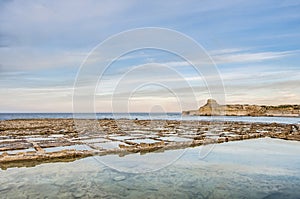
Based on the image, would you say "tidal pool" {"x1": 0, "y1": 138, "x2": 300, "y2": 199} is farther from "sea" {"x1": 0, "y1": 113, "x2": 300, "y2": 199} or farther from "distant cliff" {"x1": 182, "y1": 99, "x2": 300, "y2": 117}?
"distant cliff" {"x1": 182, "y1": 99, "x2": 300, "y2": 117}

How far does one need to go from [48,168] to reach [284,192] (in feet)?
21.5

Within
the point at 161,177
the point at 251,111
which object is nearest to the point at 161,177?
the point at 161,177

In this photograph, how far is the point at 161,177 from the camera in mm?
7391

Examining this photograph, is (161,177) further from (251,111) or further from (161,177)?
(251,111)

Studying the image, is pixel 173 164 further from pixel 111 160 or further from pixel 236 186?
pixel 236 186

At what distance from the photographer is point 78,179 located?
711cm

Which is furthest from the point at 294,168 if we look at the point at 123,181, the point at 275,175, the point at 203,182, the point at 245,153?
the point at 123,181

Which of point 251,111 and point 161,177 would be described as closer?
point 161,177

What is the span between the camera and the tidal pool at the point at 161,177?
6020 millimetres

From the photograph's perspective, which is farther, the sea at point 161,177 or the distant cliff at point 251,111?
the distant cliff at point 251,111

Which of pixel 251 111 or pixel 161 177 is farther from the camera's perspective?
pixel 251 111

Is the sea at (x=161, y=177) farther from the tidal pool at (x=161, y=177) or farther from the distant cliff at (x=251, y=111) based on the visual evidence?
the distant cliff at (x=251, y=111)

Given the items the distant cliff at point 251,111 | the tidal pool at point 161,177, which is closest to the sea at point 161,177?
the tidal pool at point 161,177

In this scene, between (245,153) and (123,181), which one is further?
(245,153)
